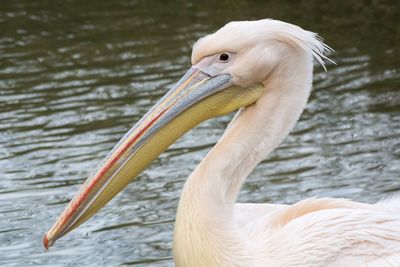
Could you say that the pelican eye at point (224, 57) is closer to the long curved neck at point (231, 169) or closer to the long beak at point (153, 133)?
the long beak at point (153, 133)

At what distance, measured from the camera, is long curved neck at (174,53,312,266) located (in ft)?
15.1

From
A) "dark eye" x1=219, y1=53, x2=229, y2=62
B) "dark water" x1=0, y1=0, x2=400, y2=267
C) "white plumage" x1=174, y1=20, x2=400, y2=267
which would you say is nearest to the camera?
"white plumage" x1=174, y1=20, x2=400, y2=267

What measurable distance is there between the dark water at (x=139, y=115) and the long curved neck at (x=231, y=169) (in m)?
1.79

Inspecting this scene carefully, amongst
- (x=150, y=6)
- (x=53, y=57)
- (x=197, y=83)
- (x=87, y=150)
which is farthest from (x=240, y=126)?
(x=150, y=6)

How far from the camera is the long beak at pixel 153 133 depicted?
462 cm

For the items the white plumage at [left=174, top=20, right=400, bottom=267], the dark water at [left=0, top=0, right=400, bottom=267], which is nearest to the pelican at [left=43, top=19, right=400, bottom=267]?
the white plumage at [left=174, top=20, right=400, bottom=267]

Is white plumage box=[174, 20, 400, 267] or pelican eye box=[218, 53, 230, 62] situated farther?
pelican eye box=[218, 53, 230, 62]

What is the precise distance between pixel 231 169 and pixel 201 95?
0.34 m

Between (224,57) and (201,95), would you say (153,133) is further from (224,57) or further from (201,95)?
(224,57)

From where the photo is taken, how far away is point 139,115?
31.0 ft

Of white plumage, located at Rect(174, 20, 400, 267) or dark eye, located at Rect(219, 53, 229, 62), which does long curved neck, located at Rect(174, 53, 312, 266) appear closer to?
white plumage, located at Rect(174, 20, 400, 267)

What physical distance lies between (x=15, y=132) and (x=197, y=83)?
466 cm

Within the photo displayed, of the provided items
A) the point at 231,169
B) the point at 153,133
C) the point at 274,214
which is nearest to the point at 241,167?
the point at 231,169

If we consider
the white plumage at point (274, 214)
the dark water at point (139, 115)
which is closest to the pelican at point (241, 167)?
the white plumage at point (274, 214)
